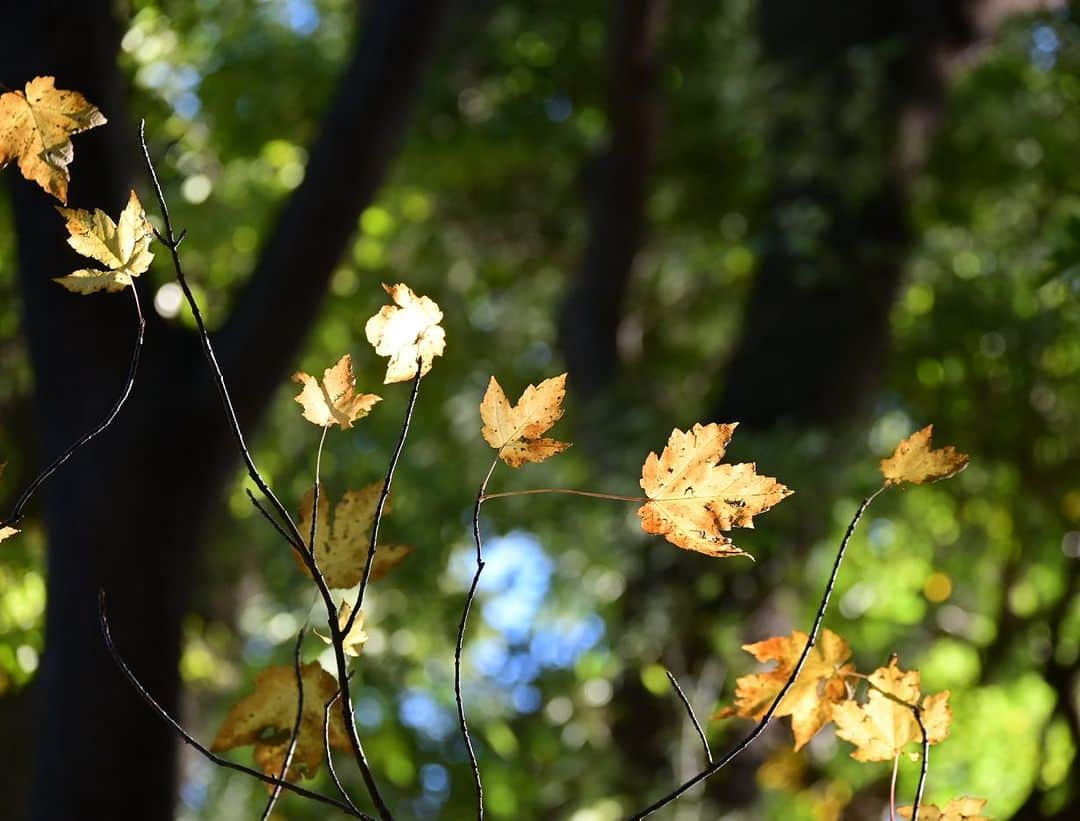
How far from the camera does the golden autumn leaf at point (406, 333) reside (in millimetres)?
714

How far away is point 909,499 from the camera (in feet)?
16.5

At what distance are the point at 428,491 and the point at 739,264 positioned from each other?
2.79 m

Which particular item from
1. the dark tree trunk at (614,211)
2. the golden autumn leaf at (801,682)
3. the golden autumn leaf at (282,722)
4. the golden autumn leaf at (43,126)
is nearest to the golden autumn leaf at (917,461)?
the golden autumn leaf at (801,682)

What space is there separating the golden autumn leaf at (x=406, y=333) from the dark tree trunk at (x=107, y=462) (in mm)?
1172

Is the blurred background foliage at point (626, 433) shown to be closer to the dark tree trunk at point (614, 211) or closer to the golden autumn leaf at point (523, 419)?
the dark tree trunk at point (614, 211)

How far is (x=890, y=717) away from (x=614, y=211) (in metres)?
4.26

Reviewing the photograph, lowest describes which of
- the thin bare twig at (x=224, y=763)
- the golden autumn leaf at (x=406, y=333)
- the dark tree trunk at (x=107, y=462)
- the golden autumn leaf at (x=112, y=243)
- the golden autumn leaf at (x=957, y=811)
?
the dark tree trunk at (x=107, y=462)

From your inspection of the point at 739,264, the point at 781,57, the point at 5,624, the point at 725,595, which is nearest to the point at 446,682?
the point at 725,595

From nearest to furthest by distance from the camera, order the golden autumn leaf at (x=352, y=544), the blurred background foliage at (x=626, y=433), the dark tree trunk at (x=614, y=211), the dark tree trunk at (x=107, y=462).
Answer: the golden autumn leaf at (x=352, y=544) → the dark tree trunk at (x=107, y=462) → the blurred background foliage at (x=626, y=433) → the dark tree trunk at (x=614, y=211)

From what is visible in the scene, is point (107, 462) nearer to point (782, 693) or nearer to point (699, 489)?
point (699, 489)

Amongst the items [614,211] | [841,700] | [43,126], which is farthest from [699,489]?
[614,211]

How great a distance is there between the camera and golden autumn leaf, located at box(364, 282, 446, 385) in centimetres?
71

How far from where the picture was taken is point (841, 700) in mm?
831

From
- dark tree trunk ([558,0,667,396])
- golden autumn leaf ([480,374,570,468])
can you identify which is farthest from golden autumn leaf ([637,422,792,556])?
dark tree trunk ([558,0,667,396])
